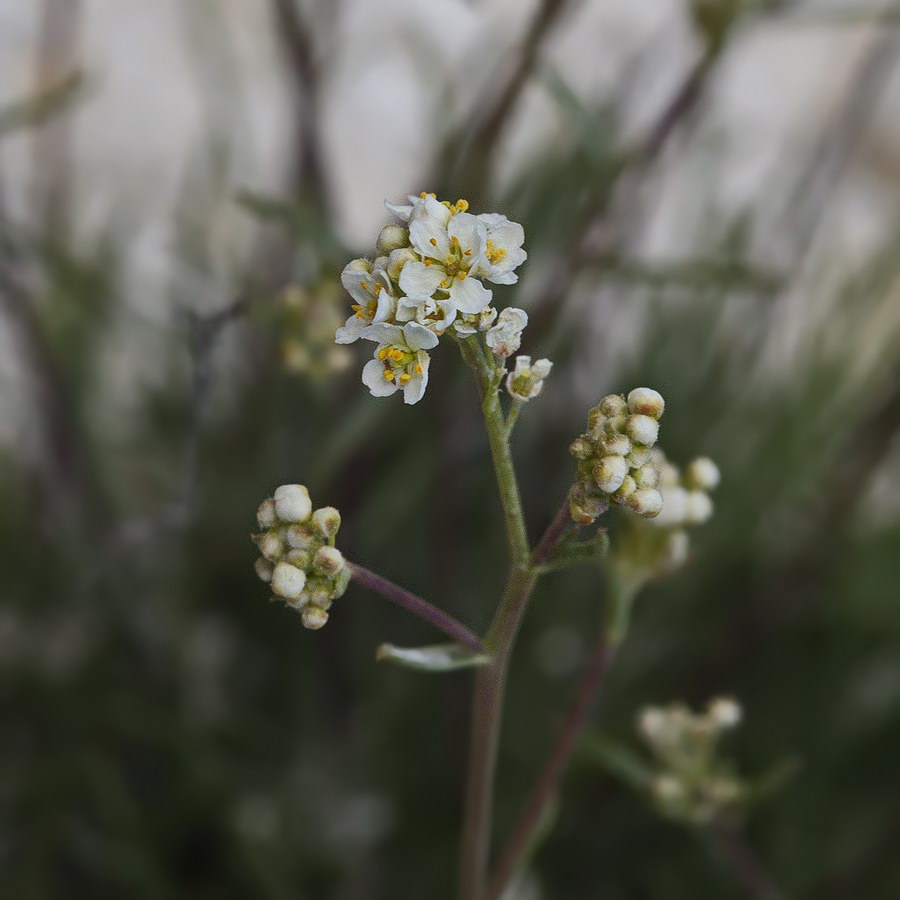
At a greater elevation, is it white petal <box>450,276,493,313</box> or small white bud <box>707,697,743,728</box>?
white petal <box>450,276,493,313</box>

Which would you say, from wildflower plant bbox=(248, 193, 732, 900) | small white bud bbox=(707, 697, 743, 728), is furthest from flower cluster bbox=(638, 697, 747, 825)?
wildflower plant bbox=(248, 193, 732, 900)

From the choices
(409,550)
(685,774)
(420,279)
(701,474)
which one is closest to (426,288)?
(420,279)

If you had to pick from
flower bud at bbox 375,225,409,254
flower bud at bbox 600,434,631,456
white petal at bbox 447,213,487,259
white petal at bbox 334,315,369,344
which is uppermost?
white petal at bbox 447,213,487,259

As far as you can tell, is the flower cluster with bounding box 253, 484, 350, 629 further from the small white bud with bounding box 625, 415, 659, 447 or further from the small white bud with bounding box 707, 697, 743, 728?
the small white bud with bounding box 707, 697, 743, 728

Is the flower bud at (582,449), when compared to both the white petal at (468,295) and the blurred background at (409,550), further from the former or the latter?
the blurred background at (409,550)

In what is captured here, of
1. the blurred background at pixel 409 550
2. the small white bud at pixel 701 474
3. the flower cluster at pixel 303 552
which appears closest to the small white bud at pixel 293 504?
the flower cluster at pixel 303 552

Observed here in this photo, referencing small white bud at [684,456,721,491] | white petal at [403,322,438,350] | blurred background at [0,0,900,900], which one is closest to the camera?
white petal at [403,322,438,350]

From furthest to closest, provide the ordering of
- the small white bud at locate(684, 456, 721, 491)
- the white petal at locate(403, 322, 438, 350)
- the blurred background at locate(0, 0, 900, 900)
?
the blurred background at locate(0, 0, 900, 900) < the small white bud at locate(684, 456, 721, 491) < the white petal at locate(403, 322, 438, 350)
